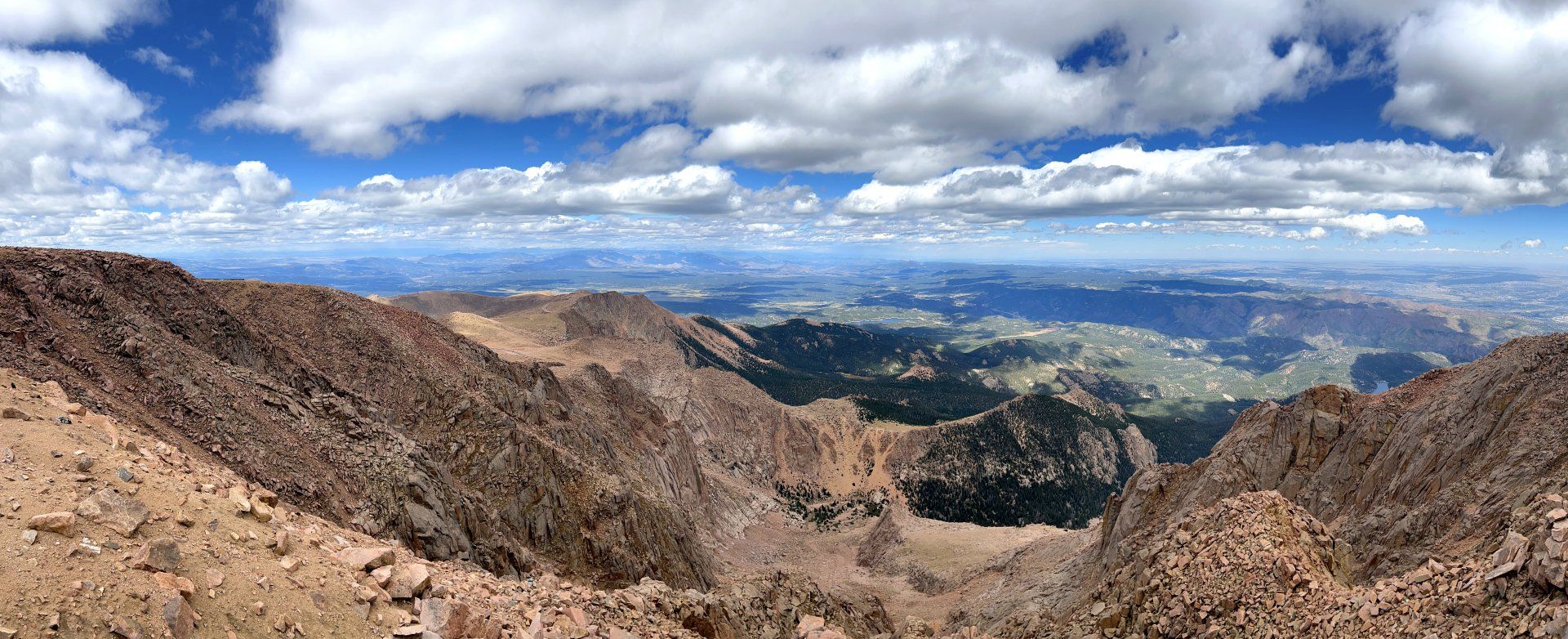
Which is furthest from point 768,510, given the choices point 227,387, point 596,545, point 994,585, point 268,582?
point 268,582

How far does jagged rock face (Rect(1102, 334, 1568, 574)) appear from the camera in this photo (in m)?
29.5

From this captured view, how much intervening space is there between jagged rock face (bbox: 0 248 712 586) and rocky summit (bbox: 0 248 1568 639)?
0.54ft

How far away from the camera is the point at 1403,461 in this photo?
126 feet

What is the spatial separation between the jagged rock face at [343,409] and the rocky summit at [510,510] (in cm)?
16

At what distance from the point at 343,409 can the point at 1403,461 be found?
62.0 m

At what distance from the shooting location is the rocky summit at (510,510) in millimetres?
14070

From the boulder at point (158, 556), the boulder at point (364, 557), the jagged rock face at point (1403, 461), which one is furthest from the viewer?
the jagged rock face at point (1403, 461)

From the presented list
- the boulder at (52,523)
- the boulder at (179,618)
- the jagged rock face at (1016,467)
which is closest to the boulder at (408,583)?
the boulder at (179,618)

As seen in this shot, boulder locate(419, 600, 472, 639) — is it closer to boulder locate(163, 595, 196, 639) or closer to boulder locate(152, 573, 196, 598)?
boulder locate(163, 595, 196, 639)

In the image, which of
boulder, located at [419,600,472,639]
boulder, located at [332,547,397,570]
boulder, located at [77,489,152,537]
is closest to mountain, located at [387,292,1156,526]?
boulder, located at [332,547,397,570]

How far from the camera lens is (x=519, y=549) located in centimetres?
3816

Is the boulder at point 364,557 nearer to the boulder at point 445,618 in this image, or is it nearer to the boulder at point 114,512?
the boulder at point 445,618

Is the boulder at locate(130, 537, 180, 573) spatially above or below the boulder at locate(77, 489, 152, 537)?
below

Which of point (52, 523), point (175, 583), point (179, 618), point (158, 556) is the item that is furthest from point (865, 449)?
point (52, 523)
